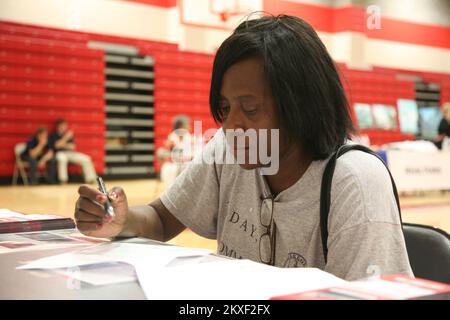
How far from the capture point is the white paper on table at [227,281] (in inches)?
30.4

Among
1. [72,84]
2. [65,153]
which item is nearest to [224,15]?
[72,84]

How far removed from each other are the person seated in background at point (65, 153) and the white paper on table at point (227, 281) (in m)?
9.40

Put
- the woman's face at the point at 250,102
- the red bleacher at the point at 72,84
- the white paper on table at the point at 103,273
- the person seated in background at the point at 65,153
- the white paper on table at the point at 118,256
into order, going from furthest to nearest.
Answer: the person seated in background at the point at 65,153
the red bleacher at the point at 72,84
the woman's face at the point at 250,102
the white paper on table at the point at 118,256
the white paper on table at the point at 103,273

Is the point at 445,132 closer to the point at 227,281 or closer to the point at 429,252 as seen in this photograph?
the point at 429,252


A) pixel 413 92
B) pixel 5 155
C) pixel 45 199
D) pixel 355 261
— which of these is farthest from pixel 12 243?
pixel 413 92

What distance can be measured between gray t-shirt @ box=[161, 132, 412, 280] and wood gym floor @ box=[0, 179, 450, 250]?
2873mm

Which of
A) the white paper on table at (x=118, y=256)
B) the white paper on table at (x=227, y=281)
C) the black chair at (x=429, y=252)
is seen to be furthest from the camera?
the black chair at (x=429, y=252)

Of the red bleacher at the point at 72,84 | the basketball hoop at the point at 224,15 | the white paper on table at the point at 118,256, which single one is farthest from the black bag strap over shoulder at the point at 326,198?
the basketball hoop at the point at 224,15

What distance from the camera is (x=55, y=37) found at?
415 inches

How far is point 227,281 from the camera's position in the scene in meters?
0.85

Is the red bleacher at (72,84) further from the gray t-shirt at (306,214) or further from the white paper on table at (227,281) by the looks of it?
the white paper on table at (227,281)

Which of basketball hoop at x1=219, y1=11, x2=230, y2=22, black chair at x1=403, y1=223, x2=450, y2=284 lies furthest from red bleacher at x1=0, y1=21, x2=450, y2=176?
black chair at x1=403, y1=223, x2=450, y2=284

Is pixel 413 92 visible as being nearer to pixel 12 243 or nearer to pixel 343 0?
pixel 343 0
